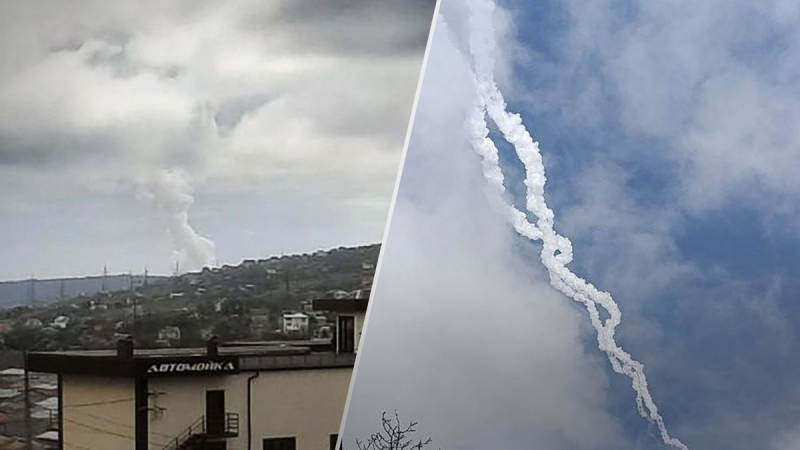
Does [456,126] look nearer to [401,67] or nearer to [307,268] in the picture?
[401,67]

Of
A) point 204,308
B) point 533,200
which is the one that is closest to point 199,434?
point 204,308

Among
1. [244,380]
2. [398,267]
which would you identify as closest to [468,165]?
[398,267]

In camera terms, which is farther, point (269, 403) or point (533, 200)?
point (533, 200)

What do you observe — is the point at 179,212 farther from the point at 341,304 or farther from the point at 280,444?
the point at 280,444

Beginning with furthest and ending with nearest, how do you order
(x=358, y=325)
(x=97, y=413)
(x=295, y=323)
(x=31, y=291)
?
1. (x=358, y=325)
2. (x=295, y=323)
3. (x=97, y=413)
4. (x=31, y=291)

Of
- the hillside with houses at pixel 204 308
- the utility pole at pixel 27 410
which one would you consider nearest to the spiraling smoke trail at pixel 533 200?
the hillside with houses at pixel 204 308

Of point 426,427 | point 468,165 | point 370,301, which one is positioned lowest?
point 426,427

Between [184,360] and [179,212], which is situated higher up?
[179,212]

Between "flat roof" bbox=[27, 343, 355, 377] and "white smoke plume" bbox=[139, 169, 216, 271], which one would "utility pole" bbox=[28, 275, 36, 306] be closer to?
"flat roof" bbox=[27, 343, 355, 377]
